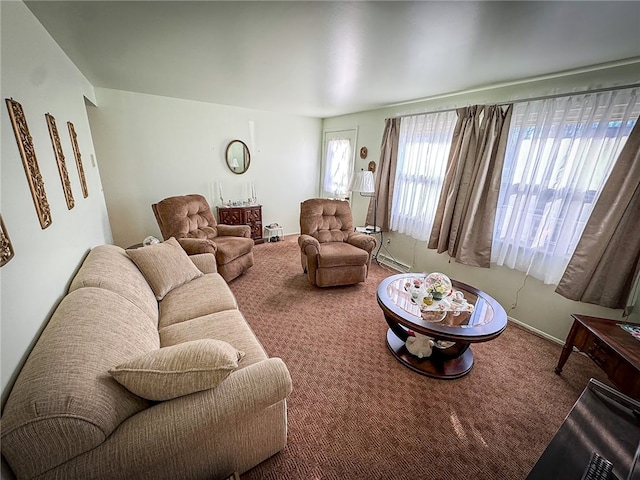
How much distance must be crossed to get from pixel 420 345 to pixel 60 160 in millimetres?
2790

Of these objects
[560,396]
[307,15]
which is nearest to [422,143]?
[307,15]

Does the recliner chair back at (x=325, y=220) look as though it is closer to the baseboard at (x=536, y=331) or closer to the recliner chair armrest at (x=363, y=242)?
the recliner chair armrest at (x=363, y=242)

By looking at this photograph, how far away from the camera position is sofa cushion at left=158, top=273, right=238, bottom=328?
5.49 feet

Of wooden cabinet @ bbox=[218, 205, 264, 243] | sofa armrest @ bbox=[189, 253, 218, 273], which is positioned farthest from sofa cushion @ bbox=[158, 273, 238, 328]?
wooden cabinet @ bbox=[218, 205, 264, 243]

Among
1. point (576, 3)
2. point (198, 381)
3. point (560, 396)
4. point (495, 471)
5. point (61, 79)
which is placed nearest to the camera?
point (198, 381)

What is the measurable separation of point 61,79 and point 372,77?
245 centimetres

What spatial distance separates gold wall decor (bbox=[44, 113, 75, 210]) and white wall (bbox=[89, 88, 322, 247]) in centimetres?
189

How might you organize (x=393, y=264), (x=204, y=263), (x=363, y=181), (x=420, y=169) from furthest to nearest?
(x=393, y=264)
(x=363, y=181)
(x=420, y=169)
(x=204, y=263)

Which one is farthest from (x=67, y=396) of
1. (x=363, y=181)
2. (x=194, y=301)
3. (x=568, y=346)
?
(x=363, y=181)

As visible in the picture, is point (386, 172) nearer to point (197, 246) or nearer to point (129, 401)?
point (197, 246)

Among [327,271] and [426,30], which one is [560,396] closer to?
[327,271]

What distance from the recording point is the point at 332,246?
306 cm

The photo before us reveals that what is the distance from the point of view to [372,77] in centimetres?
230

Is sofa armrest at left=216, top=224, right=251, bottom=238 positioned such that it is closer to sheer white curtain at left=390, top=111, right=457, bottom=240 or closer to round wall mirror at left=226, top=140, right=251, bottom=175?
round wall mirror at left=226, top=140, right=251, bottom=175
